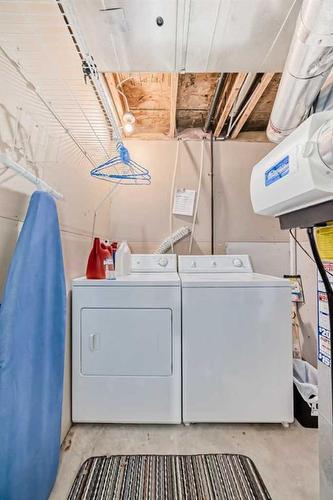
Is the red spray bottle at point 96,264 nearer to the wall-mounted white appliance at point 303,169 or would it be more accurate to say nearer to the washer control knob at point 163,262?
the washer control knob at point 163,262

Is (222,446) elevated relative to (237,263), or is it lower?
lower

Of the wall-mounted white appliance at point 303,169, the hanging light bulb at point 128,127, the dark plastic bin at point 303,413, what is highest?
the hanging light bulb at point 128,127

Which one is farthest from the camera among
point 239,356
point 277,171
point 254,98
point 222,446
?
point 254,98

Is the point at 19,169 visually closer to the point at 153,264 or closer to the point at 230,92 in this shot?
the point at 153,264

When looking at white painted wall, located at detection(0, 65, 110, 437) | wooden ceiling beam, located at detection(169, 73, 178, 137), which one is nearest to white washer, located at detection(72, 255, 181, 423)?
white painted wall, located at detection(0, 65, 110, 437)

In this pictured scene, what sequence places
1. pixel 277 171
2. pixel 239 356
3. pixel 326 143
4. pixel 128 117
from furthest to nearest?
1. pixel 128 117
2. pixel 239 356
3. pixel 277 171
4. pixel 326 143

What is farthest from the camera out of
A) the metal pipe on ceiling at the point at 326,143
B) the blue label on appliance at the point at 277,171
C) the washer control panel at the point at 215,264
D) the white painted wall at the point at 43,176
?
the washer control panel at the point at 215,264

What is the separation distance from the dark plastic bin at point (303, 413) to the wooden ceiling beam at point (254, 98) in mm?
2280

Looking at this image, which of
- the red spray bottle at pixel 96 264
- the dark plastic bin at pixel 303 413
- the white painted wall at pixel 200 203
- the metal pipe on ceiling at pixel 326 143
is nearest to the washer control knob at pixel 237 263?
the white painted wall at pixel 200 203

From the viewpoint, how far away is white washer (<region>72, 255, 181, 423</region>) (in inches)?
62.9

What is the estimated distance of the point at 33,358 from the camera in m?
0.99

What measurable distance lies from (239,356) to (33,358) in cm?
117

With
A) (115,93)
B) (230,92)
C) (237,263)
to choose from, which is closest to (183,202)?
(237,263)

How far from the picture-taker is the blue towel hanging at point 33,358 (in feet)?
2.87
